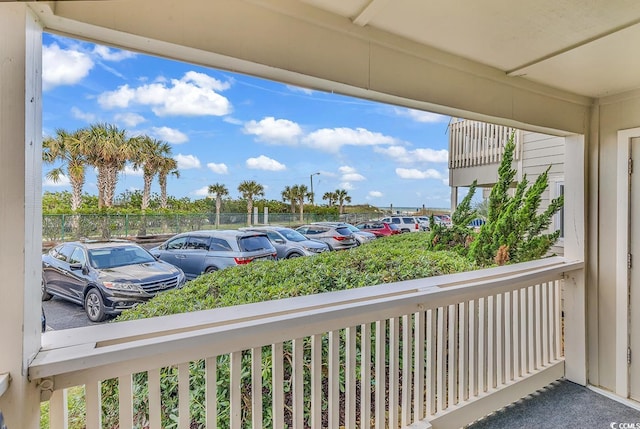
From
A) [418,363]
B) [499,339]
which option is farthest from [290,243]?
[499,339]

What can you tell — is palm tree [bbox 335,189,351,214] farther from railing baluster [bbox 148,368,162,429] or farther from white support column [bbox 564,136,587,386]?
white support column [bbox 564,136,587,386]

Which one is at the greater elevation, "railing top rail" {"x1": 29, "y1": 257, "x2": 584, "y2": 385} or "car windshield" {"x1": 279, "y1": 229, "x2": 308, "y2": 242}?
"car windshield" {"x1": 279, "y1": 229, "x2": 308, "y2": 242}

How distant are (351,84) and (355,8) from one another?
278 mm

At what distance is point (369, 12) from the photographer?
1.26 m

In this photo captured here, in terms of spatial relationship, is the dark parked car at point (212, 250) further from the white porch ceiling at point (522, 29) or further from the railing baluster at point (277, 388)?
the white porch ceiling at point (522, 29)

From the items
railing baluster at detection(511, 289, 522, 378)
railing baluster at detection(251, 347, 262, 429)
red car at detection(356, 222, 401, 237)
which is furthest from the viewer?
railing baluster at detection(511, 289, 522, 378)

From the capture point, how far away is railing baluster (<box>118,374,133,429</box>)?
1.06 metres

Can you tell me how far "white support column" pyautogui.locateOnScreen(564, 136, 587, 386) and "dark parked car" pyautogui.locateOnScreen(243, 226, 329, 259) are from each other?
77.9 inches

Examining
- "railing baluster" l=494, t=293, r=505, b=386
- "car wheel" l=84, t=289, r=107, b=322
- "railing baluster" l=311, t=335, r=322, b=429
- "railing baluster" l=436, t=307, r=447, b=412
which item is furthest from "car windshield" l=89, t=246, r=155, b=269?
"railing baluster" l=494, t=293, r=505, b=386

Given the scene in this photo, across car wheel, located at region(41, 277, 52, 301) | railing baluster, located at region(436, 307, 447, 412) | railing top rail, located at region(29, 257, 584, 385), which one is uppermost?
car wheel, located at region(41, 277, 52, 301)

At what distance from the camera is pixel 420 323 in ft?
5.79

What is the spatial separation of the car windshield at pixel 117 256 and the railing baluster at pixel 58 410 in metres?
0.41

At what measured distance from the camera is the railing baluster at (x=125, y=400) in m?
1.06

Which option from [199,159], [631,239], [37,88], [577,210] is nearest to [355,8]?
[199,159]
